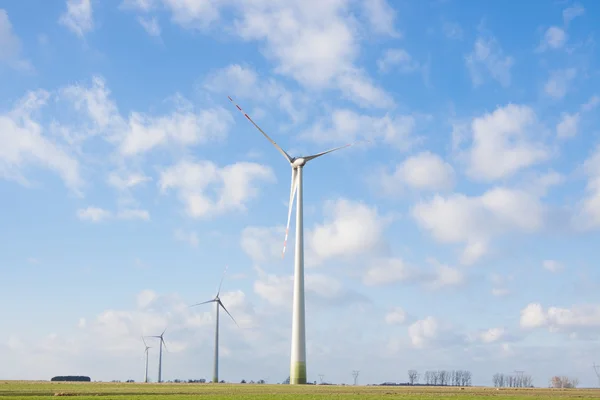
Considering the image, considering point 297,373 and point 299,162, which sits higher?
point 299,162

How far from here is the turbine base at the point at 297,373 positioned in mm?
102000

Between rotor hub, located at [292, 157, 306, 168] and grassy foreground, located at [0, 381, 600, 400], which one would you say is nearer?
grassy foreground, located at [0, 381, 600, 400]

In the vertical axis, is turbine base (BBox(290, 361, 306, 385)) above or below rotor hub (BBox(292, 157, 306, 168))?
below

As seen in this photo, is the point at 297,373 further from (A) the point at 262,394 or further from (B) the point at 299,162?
(B) the point at 299,162

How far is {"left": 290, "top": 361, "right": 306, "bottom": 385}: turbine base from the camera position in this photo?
102 m

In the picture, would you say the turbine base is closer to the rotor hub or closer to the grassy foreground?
the grassy foreground

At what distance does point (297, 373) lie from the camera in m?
102

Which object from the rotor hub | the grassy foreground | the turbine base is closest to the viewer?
the grassy foreground

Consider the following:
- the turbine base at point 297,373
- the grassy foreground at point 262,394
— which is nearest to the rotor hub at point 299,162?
the turbine base at point 297,373

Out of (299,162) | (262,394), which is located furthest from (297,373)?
(299,162)

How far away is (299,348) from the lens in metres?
102

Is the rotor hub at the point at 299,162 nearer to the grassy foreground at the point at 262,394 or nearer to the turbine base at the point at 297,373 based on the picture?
the turbine base at the point at 297,373

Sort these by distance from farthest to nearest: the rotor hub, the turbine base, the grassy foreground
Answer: the rotor hub
the turbine base
the grassy foreground

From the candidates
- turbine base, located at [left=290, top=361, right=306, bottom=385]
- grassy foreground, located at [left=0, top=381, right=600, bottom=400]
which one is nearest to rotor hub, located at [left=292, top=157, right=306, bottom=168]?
turbine base, located at [left=290, top=361, right=306, bottom=385]
